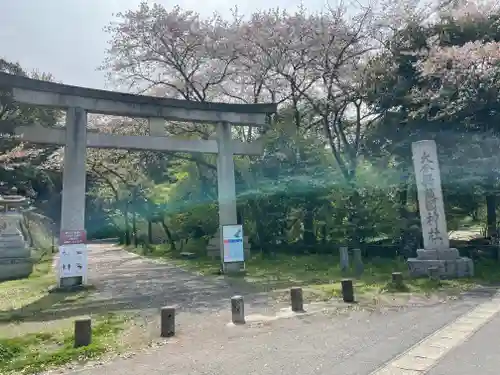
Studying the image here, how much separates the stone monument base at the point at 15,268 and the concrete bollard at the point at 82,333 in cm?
1240

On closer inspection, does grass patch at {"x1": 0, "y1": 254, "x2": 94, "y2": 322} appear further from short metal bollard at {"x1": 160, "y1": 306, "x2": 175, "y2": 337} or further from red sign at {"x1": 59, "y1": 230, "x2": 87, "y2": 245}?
short metal bollard at {"x1": 160, "y1": 306, "x2": 175, "y2": 337}

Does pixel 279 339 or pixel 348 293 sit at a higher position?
pixel 348 293

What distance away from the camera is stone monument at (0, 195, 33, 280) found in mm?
16875

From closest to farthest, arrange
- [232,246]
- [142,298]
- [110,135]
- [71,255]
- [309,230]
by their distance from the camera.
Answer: [142,298] < [71,255] < [110,135] < [232,246] < [309,230]

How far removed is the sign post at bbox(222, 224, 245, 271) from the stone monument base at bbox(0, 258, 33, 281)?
8659 millimetres

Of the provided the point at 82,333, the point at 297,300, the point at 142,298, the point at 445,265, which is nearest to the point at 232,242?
the point at 142,298

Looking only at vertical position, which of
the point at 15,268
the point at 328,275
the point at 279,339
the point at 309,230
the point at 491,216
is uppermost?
the point at 491,216

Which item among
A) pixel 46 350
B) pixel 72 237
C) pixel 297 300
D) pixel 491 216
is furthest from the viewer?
pixel 491 216

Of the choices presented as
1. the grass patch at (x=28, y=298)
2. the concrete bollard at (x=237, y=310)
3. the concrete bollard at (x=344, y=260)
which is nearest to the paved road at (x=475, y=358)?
the concrete bollard at (x=237, y=310)

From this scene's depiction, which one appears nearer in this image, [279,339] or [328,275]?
[279,339]

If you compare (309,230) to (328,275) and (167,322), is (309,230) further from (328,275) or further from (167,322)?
(167,322)

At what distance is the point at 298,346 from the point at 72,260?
Answer: 28.4ft

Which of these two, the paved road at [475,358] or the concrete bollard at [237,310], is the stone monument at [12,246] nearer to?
the concrete bollard at [237,310]

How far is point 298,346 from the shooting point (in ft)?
20.9
